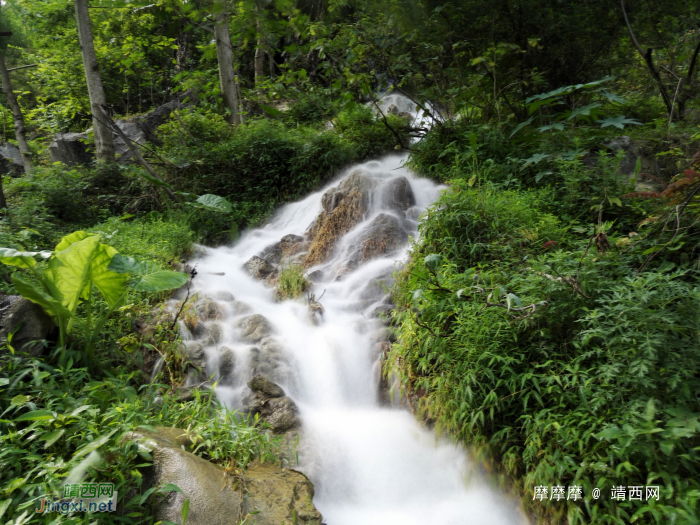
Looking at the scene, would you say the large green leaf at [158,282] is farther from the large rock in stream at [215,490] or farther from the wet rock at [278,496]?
the wet rock at [278,496]

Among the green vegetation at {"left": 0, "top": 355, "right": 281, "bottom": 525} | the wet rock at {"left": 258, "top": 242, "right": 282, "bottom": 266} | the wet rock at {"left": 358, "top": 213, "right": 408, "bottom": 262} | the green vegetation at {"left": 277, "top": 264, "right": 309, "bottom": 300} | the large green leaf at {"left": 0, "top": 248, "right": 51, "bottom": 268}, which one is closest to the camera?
the green vegetation at {"left": 0, "top": 355, "right": 281, "bottom": 525}

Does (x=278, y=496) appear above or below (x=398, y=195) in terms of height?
below

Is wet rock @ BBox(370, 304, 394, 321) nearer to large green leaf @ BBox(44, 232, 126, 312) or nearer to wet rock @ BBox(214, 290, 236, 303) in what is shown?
wet rock @ BBox(214, 290, 236, 303)

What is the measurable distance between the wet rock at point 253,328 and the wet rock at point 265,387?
2.47ft

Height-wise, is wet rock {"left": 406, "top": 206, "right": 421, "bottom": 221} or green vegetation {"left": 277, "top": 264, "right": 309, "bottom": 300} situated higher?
wet rock {"left": 406, "top": 206, "right": 421, "bottom": 221}

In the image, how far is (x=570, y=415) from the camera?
7.64ft

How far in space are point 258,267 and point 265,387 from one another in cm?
264

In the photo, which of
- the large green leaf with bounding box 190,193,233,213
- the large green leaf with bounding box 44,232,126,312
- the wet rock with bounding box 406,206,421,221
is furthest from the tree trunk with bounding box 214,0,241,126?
the large green leaf with bounding box 44,232,126,312

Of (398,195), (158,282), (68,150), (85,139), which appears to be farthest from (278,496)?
(68,150)

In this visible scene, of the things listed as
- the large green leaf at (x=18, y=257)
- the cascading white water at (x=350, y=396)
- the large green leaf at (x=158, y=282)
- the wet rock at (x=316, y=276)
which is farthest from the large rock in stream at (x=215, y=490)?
the wet rock at (x=316, y=276)

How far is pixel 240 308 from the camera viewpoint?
4.78 metres

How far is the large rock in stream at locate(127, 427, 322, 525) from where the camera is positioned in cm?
206

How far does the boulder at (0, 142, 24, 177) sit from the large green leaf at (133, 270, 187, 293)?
10.5 m

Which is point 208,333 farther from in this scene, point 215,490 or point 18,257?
point 215,490
